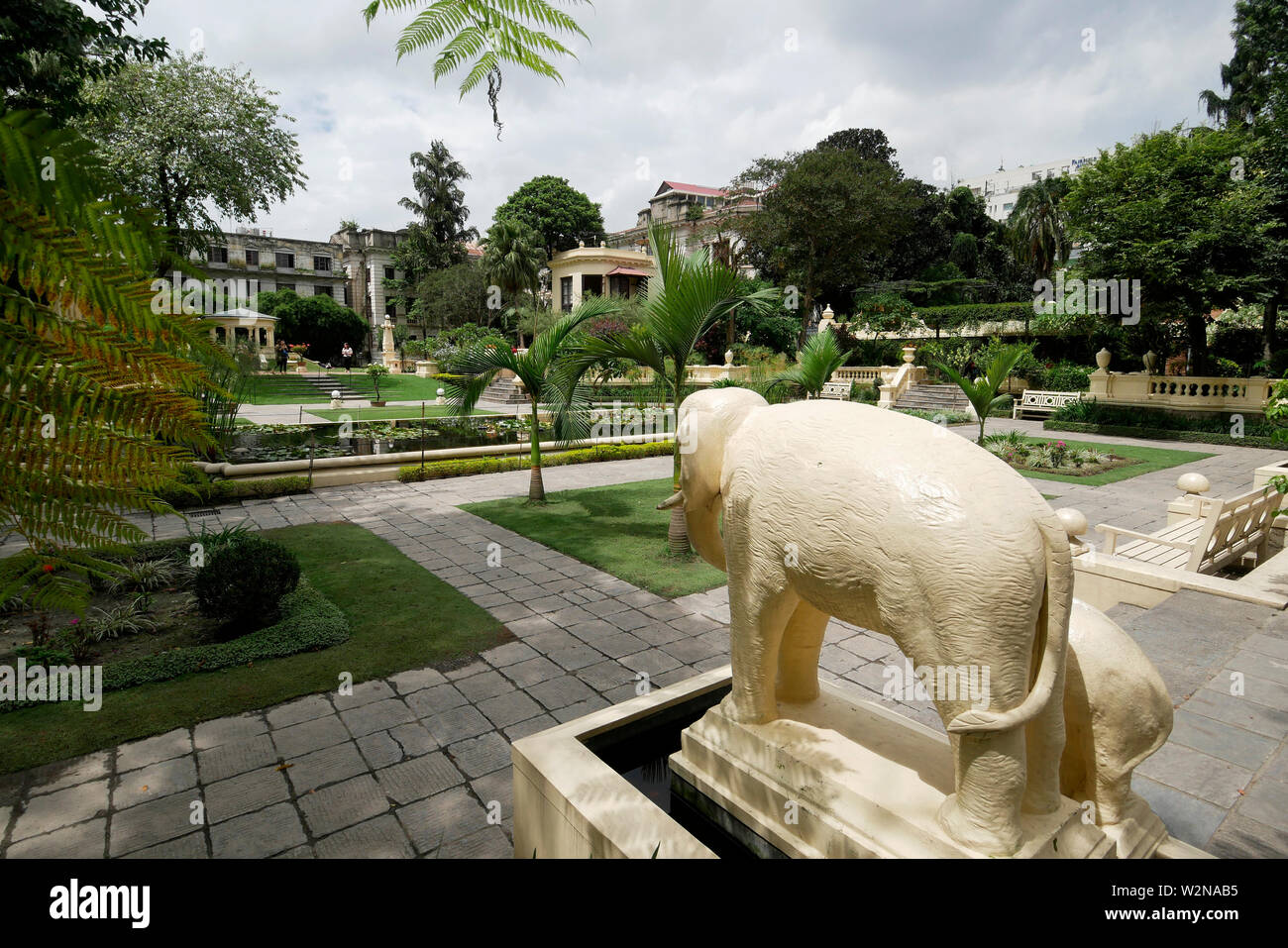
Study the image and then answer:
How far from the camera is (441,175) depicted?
43.5m

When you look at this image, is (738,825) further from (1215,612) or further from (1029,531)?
(1215,612)

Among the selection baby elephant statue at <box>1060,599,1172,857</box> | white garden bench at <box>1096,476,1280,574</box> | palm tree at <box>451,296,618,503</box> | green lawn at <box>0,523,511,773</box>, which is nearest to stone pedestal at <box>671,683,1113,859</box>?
baby elephant statue at <box>1060,599,1172,857</box>

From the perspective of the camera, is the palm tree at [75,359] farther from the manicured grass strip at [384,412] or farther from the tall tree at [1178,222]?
the tall tree at [1178,222]

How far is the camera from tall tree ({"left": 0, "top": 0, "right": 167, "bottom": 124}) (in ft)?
24.1

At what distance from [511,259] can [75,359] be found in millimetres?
37896

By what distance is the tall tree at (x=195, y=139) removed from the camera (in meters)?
20.4

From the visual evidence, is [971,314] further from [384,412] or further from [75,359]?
[75,359]

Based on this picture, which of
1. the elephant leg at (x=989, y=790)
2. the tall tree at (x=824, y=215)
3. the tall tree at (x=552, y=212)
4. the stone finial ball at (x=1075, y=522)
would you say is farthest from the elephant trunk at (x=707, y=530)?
the tall tree at (x=552, y=212)

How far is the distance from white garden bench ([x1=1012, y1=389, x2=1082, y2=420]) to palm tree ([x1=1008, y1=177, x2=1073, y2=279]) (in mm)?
14059

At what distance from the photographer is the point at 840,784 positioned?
2.43 metres

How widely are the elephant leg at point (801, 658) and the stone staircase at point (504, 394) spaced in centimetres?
2455

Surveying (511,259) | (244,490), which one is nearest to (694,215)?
(511,259)

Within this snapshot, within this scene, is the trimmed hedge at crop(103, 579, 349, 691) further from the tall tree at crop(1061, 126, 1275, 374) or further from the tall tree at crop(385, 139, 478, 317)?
the tall tree at crop(385, 139, 478, 317)

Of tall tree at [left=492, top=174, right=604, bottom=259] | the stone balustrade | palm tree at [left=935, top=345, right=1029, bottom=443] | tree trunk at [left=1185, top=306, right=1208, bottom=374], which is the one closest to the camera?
palm tree at [left=935, top=345, right=1029, bottom=443]
